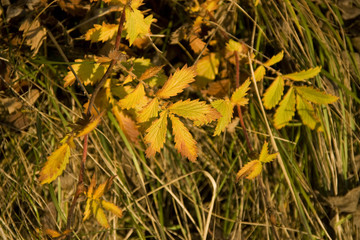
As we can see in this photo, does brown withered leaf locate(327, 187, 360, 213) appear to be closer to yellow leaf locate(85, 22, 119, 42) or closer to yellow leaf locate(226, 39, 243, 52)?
yellow leaf locate(226, 39, 243, 52)

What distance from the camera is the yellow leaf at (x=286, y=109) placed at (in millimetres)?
1296

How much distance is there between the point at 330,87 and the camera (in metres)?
1.45

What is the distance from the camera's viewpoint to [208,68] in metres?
1.42

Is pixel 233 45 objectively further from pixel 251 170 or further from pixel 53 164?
pixel 53 164

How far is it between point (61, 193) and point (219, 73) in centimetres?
82

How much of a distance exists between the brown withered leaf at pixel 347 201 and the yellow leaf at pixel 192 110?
759mm

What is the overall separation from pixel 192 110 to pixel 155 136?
12 centimetres

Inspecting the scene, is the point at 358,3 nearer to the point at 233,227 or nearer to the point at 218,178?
the point at 218,178

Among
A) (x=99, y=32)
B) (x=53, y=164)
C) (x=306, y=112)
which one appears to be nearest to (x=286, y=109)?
(x=306, y=112)

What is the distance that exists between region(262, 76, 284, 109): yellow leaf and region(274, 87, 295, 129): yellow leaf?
0.03 metres

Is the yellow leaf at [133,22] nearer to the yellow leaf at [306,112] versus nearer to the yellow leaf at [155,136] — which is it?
the yellow leaf at [155,136]

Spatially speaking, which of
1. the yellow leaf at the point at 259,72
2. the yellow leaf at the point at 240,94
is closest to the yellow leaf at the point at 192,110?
the yellow leaf at the point at 240,94

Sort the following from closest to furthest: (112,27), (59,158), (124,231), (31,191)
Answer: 1. (59,158)
2. (112,27)
3. (31,191)
4. (124,231)

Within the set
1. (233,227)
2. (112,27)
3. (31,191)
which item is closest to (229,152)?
(233,227)
